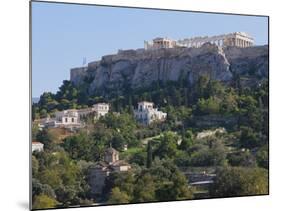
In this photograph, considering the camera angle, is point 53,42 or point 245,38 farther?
point 245,38

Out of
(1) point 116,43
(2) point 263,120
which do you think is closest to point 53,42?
(1) point 116,43

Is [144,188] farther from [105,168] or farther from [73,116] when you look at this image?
[73,116]

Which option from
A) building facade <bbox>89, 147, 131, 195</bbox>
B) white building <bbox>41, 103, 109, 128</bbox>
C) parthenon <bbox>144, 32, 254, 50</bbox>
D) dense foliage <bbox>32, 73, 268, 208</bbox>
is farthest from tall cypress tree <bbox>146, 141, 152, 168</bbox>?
parthenon <bbox>144, 32, 254, 50</bbox>

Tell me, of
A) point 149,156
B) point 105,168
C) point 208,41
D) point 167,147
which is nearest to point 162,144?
point 167,147

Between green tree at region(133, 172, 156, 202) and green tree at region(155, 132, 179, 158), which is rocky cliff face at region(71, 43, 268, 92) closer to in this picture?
green tree at region(155, 132, 179, 158)

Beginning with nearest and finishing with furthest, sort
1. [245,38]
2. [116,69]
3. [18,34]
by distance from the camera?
[18,34]
[116,69]
[245,38]

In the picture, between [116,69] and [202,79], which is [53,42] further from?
[202,79]
